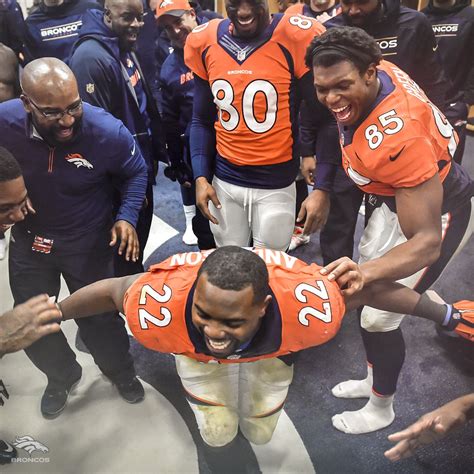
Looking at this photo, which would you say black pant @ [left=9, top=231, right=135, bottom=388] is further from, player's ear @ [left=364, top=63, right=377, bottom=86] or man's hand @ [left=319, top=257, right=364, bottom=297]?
player's ear @ [left=364, top=63, right=377, bottom=86]

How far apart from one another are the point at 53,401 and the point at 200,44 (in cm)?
96

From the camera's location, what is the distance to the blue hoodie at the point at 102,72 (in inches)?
46.3

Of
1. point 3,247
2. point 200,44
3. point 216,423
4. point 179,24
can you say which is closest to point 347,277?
point 216,423

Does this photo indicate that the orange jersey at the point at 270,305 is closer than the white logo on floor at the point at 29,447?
Yes

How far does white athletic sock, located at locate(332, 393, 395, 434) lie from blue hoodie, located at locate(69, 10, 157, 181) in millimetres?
955

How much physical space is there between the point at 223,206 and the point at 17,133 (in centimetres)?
53

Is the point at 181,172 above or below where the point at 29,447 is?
above

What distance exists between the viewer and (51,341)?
113 cm

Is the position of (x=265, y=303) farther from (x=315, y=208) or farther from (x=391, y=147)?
(x=315, y=208)

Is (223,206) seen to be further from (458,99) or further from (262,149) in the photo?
(458,99)

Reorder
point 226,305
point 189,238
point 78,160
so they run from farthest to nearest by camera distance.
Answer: point 189,238
point 78,160
point 226,305

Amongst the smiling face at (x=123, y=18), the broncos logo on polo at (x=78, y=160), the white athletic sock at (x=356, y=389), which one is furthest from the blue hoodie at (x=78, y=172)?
the white athletic sock at (x=356, y=389)

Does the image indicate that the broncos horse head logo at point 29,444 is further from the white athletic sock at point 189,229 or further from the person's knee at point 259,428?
the white athletic sock at point 189,229

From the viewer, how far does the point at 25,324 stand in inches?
31.4
